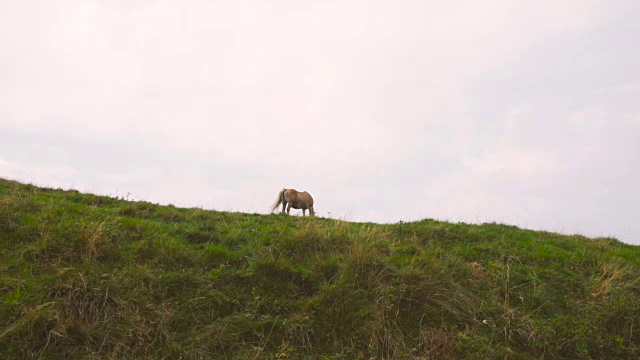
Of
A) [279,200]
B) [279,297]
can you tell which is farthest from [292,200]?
[279,297]

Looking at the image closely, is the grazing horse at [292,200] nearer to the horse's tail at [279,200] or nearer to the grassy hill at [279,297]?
the horse's tail at [279,200]

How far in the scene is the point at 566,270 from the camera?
8.22 meters

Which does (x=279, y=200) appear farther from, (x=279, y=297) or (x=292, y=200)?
(x=279, y=297)

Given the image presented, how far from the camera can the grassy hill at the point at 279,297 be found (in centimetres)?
518

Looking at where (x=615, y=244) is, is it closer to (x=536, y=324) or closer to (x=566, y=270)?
(x=566, y=270)

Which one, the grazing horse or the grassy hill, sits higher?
the grazing horse

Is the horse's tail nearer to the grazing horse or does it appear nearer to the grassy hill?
the grazing horse

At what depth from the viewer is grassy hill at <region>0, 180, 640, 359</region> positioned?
17.0 feet

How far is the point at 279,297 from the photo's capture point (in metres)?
6.19

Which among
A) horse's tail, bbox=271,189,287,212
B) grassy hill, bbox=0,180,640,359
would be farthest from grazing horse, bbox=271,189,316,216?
grassy hill, bbox=0,180,640,359

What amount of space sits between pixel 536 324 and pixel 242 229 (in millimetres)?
5906

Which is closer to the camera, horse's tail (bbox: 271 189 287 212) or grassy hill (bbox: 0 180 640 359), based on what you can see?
grassy hill (bbox: 0 180 640 359)

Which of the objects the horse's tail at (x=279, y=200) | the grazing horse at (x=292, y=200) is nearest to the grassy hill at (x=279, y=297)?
the horse's tail at (x=279, y=200)

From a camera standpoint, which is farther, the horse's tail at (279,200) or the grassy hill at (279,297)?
the horse's tail at (279,200)
